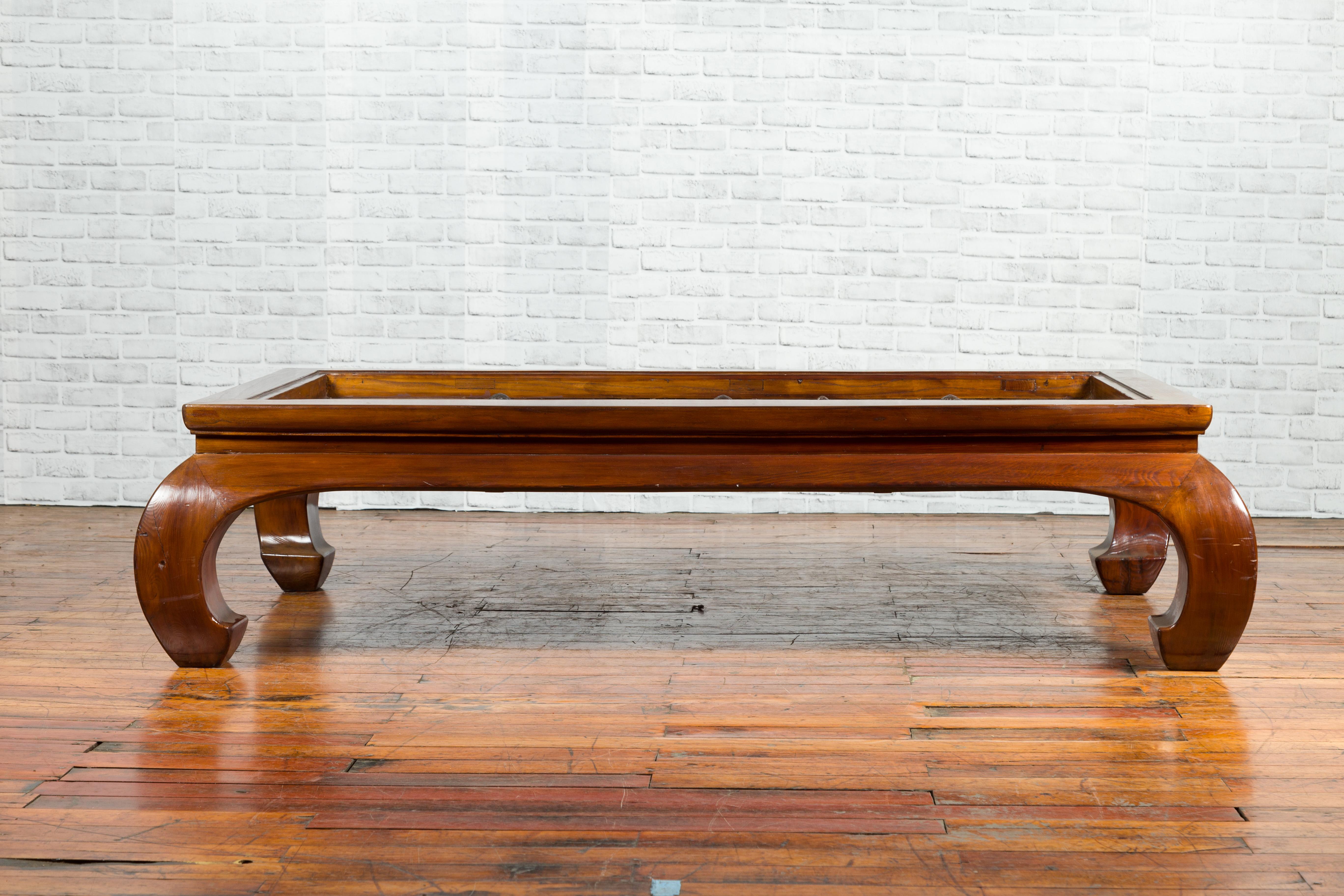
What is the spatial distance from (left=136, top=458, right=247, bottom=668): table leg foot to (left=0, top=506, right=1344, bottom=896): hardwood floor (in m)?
0.13

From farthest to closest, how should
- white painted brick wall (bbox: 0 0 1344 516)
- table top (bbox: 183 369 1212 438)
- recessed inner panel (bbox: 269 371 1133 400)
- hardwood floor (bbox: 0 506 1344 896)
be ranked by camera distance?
white painted brick wall (bbox: 0 0 1344 516) → recessed inner panel (bbox: 269 371 1133 400) → table top (bbox: 183 369 1212 438) → hardwood floor (bbox: 0 506 1344 896)

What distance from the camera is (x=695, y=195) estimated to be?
3.74m

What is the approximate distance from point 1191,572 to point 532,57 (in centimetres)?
250

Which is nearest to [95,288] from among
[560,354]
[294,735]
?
[560,354]

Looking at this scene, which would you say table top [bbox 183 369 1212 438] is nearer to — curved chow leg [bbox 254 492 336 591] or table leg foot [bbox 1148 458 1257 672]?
table leg foot [bbox 1148 458 1257 672]

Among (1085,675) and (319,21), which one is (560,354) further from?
(1085,675)

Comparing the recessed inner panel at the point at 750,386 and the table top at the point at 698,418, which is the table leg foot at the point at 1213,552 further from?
the recessed inner panel at the point at 750,386

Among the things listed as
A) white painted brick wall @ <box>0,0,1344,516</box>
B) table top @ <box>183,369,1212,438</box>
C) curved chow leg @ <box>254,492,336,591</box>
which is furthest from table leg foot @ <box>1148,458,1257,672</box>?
curved chow leg @ <box>254,492,336,591</box>

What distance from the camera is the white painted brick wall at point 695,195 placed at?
3.67 meters

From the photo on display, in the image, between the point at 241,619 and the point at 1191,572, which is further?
the point at 241,619

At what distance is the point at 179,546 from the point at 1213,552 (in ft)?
6.24

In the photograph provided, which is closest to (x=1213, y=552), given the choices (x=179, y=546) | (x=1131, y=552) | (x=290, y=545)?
(x=1131, y=552)

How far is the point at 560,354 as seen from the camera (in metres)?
3.81

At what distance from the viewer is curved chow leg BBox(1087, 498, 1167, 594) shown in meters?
2.80
